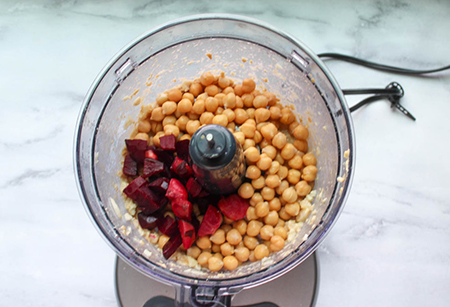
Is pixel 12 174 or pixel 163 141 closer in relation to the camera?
pixel 163 141

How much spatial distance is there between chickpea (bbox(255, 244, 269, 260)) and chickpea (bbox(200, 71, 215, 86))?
1.48 feet

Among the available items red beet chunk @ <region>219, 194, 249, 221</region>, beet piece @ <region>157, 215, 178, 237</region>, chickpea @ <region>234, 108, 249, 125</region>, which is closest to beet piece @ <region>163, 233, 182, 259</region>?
beet piece @ <region>157, 215, 178, 237</region>

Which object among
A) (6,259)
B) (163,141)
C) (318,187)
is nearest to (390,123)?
(318,187)

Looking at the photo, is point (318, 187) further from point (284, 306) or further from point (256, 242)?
point (284, 306)

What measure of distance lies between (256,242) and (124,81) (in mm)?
521

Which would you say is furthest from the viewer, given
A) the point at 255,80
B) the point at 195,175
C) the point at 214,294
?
the point at 255,80

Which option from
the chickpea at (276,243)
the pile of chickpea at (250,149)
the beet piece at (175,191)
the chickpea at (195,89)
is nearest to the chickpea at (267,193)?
the pile of chickpea at (250,149)

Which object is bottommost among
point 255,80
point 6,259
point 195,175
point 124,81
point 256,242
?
→ point 6,259

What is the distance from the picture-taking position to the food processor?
0.81 meters

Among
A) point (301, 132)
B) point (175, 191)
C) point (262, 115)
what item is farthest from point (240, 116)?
point (175, 191)

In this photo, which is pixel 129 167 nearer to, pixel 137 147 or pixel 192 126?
pixel 137 147

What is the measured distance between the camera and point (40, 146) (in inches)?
47.4

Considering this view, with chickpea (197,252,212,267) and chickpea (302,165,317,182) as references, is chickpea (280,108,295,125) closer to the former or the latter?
chickpea (302,165,317,182)

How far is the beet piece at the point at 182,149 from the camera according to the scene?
0.97 meters
